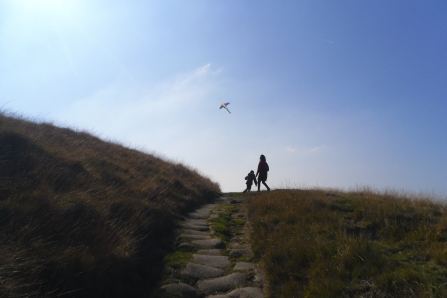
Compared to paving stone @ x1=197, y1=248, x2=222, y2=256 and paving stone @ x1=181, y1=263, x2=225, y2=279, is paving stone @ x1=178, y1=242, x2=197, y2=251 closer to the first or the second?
paving stone @ x1=197, y1=248, x2=222, y2=256

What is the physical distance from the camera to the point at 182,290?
4.44m

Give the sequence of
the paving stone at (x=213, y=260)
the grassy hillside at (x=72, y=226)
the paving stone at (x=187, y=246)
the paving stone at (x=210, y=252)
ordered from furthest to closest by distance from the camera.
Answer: the paving stone at (x=187, y=246)
the paving stone at (x=210, y=252)
the paving stone at (x=213, y=260)
the grassy hillside at (x=72, y=226)

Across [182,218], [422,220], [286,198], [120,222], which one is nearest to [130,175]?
[182,218]

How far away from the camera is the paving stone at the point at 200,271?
4.99 meters

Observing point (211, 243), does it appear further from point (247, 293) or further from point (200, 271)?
point (247, 293)

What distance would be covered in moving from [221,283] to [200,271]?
509mm

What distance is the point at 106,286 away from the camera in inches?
161

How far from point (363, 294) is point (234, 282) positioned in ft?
6.05

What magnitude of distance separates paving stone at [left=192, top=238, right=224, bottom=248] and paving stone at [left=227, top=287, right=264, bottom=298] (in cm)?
192

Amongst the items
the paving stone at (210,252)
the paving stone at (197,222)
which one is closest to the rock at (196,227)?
the paving stone at (197,222)

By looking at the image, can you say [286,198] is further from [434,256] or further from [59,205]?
[59,205]

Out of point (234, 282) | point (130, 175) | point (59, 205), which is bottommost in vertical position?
point (234, 282)

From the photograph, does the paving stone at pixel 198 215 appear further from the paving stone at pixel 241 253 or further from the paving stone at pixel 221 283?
the paving stone at pixel 221 283

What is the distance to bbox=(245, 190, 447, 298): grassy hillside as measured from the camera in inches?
143
